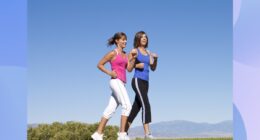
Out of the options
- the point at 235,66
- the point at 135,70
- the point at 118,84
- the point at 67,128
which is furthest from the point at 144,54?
the point at 67,128

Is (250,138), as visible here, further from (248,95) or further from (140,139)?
(140,139)

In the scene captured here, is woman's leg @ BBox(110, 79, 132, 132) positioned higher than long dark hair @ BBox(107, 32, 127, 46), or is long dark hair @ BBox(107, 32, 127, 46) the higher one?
long dark hair @ BBox(107, 32, 127, 46)

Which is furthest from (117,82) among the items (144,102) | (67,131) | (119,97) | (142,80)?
(67,131)

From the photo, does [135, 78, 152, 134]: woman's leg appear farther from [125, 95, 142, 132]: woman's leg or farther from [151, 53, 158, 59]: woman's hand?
[151, 53, 158, 59]: woman's hand

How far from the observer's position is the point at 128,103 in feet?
33.1

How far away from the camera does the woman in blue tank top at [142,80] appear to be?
10789 mm

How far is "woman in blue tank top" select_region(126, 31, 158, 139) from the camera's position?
10789 millimetres

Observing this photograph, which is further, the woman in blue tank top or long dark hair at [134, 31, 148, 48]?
long dark hair at [134, 31, 148, 48]

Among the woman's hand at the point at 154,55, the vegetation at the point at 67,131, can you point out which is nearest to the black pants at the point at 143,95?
the woman's hand at the point at 154,55

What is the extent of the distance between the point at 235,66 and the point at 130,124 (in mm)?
2695

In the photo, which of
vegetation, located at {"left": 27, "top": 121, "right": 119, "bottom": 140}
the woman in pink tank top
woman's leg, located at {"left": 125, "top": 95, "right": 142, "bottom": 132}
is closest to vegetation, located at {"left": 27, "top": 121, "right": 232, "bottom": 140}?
vegetation, located at {"left": 27, "top": 121, "right": 119, "bottom": 140}

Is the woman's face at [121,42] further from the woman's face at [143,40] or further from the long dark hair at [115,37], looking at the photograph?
the woman's face at [143,40]

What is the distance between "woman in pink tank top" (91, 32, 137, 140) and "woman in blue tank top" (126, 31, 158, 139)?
1.56 ft

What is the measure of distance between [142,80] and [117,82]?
90 cm
